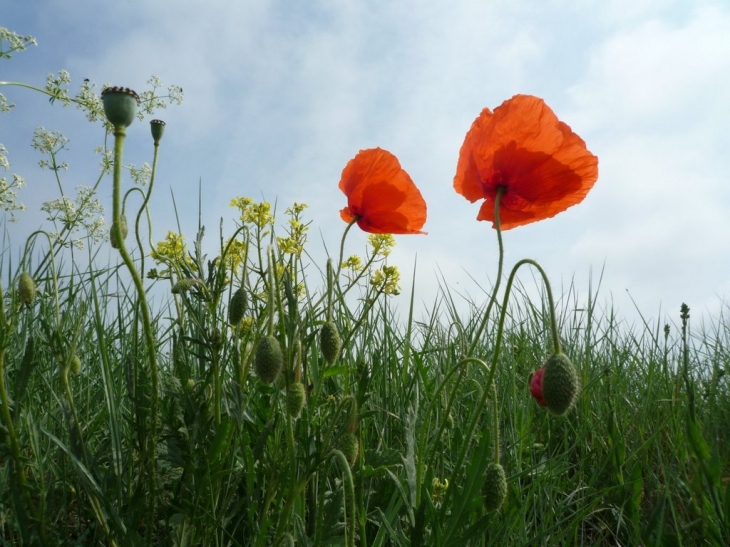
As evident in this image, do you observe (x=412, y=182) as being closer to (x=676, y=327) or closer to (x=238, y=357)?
(x=238, y=357)

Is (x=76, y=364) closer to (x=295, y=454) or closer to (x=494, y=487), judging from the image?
(x=295, y=454)

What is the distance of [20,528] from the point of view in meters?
1.57

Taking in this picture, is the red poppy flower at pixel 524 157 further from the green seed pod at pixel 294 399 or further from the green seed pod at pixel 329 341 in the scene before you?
the green seed pod at pixel 294 399

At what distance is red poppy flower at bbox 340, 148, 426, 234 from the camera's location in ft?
6.20

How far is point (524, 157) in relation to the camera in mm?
1702

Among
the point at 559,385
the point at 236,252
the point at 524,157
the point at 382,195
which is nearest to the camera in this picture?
the point at 559,385

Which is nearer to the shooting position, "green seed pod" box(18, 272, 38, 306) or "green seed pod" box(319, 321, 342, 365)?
"green seed pod" box(319, 321, 342, 365)

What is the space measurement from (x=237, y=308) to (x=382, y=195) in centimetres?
53

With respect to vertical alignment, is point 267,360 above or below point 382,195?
below

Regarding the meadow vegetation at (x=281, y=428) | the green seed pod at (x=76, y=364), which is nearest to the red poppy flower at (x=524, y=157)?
the meadow vegetation at (x=281, y=428)

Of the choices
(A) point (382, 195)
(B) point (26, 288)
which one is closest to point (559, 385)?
(A) point (382, 195)

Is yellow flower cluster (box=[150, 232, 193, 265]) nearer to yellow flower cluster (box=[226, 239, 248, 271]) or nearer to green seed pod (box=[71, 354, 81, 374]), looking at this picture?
yellow flower cluster (box=[226, 239, 248, 271])

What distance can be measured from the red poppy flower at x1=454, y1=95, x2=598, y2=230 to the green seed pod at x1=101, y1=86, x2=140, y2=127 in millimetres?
834

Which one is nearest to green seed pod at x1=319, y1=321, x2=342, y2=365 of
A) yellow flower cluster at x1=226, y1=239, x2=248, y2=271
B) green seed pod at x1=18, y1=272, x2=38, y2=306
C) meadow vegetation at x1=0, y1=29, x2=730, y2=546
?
meadow vegetation at x1=0, y1=29, x2=730, y2=546
